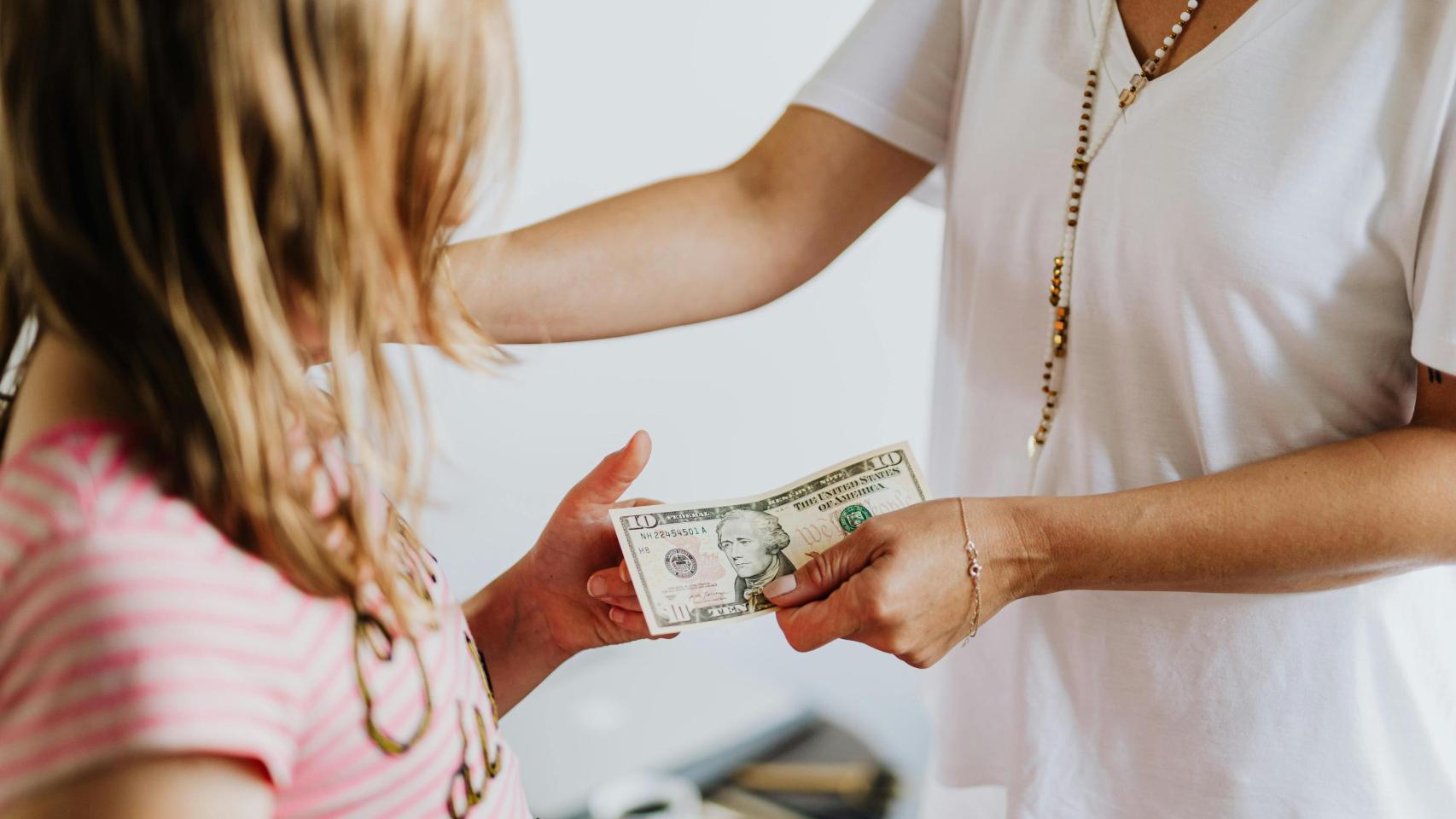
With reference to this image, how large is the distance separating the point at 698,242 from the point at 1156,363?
510mm

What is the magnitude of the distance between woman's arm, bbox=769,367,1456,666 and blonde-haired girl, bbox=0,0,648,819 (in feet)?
1.55

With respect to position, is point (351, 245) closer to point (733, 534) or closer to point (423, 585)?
point (423, 585)

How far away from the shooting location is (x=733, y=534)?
121cm

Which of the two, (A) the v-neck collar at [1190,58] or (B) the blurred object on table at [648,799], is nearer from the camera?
(A) the v-neck collar at [1190,58]

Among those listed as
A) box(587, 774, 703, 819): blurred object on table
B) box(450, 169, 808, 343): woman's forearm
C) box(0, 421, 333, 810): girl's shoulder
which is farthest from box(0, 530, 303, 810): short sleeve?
box(587, 774, 703, 819): blurred object on table

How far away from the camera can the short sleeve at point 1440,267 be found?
2.89 ft

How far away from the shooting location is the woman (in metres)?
0.96

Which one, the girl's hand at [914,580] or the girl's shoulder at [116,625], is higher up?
the girl's shoulder at [116,625]

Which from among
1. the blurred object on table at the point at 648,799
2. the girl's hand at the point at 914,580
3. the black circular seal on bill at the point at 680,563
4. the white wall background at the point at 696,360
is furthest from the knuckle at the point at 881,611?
the blurred object on table at the point at 648,799

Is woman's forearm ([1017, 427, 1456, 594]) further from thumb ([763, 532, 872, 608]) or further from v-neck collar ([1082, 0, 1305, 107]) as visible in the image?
v-neck collar ([1082, 0, 1305, 107])

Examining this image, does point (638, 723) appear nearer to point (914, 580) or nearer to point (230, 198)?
point (914, 580)

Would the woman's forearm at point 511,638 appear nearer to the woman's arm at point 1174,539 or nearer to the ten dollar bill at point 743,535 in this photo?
the ten dollar bill at point 743,535

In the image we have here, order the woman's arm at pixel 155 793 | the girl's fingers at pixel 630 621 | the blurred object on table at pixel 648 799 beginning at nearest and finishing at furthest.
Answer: the woman's arm at pixel 155 793, the girl's fingers at pixel 630 621, the blurred object on table at pixel 648 799

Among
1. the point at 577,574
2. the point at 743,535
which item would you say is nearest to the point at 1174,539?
the point at 743,535
